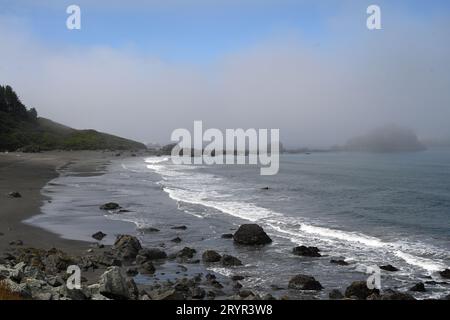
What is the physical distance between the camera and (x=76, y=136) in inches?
6747

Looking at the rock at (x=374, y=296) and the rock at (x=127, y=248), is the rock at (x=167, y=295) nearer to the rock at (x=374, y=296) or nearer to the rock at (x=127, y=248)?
the rock at (x=127, y=248)

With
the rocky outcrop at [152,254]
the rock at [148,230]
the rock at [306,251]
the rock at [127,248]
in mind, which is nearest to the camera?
the rock at [127,248]

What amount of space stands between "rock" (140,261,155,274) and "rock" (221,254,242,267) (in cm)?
349

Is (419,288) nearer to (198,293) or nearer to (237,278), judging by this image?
(237,278)

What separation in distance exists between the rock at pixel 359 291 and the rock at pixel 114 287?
824cm

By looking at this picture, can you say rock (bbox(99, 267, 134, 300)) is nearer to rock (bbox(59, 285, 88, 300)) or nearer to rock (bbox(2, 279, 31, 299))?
rock (bbox(59, 285, 88, 300))

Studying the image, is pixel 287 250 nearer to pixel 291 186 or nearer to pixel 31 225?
pixel 31 225

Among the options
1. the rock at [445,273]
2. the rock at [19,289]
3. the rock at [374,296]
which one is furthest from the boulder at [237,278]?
the rock at [19,289]

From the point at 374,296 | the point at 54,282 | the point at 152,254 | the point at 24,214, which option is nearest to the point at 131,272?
the point at 152,254

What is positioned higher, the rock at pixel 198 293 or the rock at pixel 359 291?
the rock at pixel 198 293

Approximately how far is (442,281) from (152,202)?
27836 millimetres

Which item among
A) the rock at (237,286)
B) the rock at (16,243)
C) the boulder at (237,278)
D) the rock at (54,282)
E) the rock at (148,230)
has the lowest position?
the boulder at (237,278)

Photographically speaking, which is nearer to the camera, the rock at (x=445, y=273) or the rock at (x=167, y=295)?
the rock at (x=167, y=295)

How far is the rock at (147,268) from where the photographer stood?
1967 centimetres
